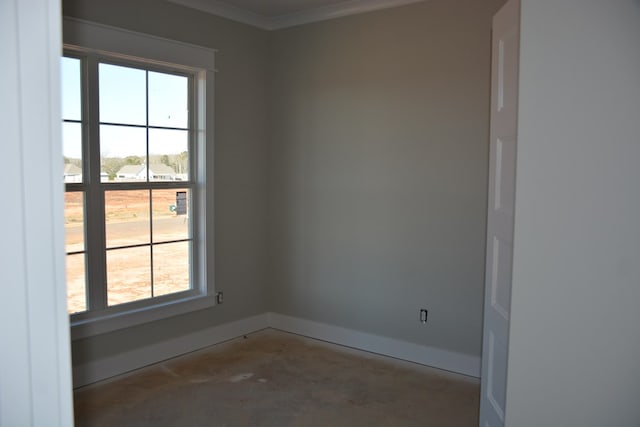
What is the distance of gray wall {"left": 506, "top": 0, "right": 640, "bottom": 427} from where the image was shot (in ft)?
4.78

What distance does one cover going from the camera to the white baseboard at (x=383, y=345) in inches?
150

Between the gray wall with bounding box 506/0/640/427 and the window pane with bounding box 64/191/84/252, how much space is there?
296 cm

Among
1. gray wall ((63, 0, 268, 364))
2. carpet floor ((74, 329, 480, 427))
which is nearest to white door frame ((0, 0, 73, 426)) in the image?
carpet floor ((74, 329, 480, 427))

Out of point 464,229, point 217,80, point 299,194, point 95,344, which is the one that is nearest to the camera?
point 95,344

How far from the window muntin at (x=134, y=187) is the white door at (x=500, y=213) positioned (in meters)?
2.68

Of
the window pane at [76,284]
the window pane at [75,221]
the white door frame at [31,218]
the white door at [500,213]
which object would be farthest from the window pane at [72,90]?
the white door frame at [31,218]

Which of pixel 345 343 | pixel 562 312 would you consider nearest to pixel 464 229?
pixel 345 343

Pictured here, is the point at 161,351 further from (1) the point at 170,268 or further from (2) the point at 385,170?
(2) the point at 385,170

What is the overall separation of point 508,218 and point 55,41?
153 cm

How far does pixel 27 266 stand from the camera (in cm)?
82

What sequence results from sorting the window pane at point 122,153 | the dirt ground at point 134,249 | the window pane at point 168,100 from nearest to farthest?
the dirt ground at point 134,249 < the window pane at point 122,153 < the window pane at point 168,100

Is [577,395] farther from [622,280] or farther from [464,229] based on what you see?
[464,229]

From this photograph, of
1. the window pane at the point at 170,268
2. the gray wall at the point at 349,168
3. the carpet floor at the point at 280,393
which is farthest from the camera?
the window pane at the point at 170,268

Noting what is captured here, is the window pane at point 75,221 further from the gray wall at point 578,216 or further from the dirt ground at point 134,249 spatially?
the gray wall at point 578,216
